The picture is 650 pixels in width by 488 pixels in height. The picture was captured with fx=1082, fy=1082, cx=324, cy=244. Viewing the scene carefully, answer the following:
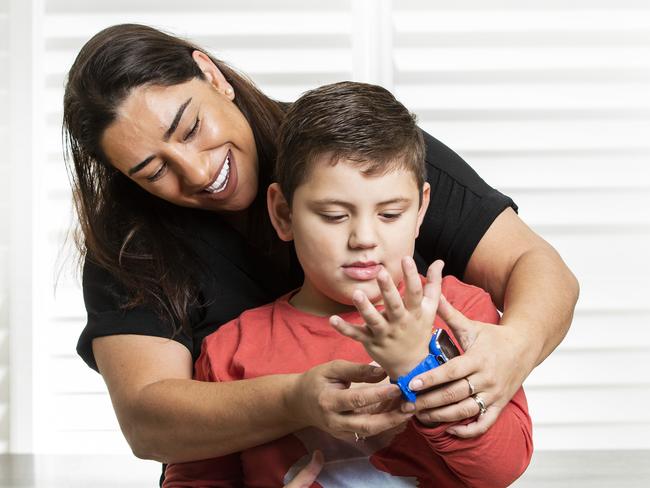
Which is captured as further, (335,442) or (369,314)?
(335,442)

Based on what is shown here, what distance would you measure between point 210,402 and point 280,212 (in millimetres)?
341

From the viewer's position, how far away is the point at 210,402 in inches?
65.4

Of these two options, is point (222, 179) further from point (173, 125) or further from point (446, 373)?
point (446, 373)

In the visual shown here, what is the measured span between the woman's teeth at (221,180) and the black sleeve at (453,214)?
38cm

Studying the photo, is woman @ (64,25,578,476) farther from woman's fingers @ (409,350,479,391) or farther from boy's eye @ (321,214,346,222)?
boy's eye @ (321,214,346,222)

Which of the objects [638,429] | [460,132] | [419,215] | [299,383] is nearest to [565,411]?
[638,429]

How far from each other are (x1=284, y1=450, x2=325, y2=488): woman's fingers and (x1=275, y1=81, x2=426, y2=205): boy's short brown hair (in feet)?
1.36

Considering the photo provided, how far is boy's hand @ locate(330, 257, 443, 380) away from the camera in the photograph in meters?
1.33

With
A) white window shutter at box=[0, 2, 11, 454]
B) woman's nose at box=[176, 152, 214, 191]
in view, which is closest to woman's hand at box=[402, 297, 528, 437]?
woman's nose at box=[176, 152, 214, 191]

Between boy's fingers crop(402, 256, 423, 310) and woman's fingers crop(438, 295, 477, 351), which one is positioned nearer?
boy's fingers crop(402, 256, 423, 310)

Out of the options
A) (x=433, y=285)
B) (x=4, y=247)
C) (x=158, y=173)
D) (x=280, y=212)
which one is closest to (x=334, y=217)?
(x=280, y=212)

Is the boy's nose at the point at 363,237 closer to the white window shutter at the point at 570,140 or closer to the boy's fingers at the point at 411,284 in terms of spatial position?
the boy's fingers at the point at 411,284

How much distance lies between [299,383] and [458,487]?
318 millimetres

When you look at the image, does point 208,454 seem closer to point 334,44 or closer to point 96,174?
point 96,174
